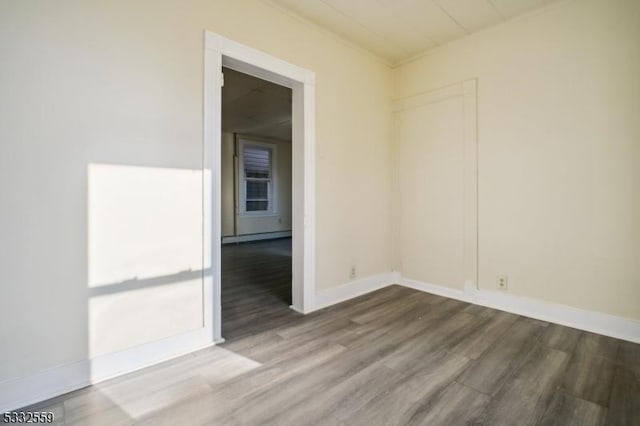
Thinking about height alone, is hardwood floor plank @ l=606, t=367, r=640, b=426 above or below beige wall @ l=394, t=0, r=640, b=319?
below

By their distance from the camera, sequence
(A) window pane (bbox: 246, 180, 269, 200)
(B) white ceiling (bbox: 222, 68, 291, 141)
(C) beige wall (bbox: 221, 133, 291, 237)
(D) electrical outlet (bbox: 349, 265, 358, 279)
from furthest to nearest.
Answer: (A) window pane (bbox: 246, 180, 269, 200) < (C) beige wall (bbox: 221, 133, 291, 237) < (B) white ceiling (bbox: 222, 68, 291, 141) < (D) electrical outlet (bbox: 349, 265, 358, 279)

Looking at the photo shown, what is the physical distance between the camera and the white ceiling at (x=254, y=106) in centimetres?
420

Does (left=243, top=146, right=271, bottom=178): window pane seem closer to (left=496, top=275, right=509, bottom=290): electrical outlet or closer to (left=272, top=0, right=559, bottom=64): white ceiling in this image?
(left=272, top=0, right=559, bottom=64): white ceiling

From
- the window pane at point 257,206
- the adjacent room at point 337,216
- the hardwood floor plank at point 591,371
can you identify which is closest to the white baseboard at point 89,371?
the adjacent room at point 337,216

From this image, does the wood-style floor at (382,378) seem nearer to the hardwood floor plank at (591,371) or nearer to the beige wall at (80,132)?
the hardwood floor plank at (591,371)

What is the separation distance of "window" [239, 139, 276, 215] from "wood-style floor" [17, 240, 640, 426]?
17.7ft

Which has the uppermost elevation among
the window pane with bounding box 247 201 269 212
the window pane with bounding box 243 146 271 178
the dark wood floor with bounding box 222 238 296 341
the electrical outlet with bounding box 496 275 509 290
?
the window pane with bounding box 243 146 271 178

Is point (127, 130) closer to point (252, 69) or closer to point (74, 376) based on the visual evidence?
point (252, 69)

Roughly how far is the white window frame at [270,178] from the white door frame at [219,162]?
16.6ft

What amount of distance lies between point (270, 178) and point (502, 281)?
655 cm

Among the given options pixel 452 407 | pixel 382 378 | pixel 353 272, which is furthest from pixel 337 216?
pixel 452 407

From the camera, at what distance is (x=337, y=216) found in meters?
3.19

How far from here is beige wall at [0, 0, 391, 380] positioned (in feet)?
5.03

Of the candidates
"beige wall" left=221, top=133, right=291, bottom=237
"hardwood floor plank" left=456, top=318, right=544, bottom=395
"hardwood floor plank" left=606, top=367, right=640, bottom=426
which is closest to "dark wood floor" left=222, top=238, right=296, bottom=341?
"beige wall" left=221, top=133, right=291, bottom=237
